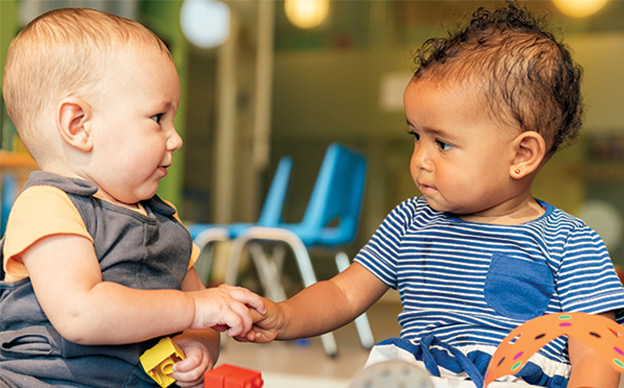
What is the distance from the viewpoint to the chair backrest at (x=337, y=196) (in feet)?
7.81

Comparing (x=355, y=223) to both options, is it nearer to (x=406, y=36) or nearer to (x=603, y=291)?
(x=603, y=291)

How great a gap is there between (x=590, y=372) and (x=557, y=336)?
0.48 ft

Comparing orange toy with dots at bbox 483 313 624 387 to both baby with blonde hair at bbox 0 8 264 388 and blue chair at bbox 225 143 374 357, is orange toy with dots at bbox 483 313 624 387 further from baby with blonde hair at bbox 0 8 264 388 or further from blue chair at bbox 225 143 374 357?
blue chair at bbox 225 143 374 357

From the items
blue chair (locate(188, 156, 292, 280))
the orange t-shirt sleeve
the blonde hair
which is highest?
the blonde hair

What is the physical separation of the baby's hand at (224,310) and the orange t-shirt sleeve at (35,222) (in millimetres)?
126

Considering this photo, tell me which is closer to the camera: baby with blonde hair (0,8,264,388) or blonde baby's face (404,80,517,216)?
baby with blonde hair (0,8,264,388)

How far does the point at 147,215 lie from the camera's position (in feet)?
2.34

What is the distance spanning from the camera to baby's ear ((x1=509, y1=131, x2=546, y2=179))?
2.55 feet

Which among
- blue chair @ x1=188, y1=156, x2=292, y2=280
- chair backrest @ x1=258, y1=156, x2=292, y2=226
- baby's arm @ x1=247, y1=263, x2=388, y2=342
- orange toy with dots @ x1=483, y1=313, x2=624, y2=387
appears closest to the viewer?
orange toy with dots @ x1=483, y1=313, x2=624, y2=387

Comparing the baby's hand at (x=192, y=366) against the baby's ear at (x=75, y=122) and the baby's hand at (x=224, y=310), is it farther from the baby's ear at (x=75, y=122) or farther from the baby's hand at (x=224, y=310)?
the baby's ear at (x=75, y=122)

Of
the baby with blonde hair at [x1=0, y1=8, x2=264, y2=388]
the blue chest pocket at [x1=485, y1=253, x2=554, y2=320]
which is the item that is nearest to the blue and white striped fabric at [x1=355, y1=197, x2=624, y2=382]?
the blue chest pocket at [x1=485, y1=253, x2=554, y2=320]

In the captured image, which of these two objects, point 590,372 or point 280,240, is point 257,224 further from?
point 590,372

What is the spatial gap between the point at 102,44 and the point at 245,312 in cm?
31

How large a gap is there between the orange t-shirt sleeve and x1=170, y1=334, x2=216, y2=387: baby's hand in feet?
0.52
